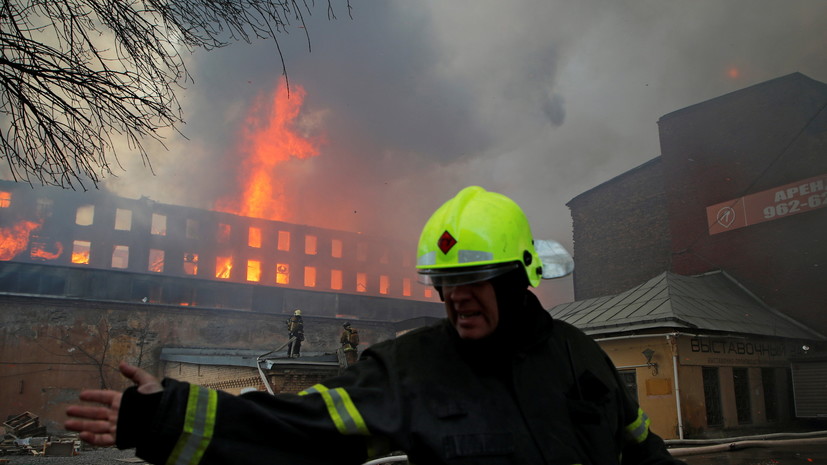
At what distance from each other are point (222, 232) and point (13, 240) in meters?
15.3

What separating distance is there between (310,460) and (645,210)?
2174cm

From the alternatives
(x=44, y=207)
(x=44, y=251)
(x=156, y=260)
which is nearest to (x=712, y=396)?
(x=44, y=251)

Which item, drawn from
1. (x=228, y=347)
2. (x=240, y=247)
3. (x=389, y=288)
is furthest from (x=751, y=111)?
(x=389, y=288)

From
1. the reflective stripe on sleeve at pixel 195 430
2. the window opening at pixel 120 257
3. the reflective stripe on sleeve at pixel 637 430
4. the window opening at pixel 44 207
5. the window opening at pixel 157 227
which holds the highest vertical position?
the window opening at pixel 157 227

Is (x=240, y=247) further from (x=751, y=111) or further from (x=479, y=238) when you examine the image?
(x=479, y=238)

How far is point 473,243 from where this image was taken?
1992mm

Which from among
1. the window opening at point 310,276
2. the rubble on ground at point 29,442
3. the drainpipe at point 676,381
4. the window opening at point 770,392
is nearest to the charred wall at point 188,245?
the window opening at point 310,276

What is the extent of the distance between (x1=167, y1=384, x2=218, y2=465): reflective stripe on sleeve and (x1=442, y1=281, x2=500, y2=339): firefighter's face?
84 centimetres

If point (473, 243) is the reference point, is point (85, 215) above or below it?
above

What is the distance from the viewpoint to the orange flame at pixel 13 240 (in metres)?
36.0

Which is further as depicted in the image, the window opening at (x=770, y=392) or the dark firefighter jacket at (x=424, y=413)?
the window opening at (x=770, y=392)

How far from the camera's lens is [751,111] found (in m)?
16.7

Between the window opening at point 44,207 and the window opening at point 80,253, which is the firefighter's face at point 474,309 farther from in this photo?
the window opening at point 80,253

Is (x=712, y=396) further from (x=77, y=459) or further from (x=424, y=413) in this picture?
(x=77, y=459)
